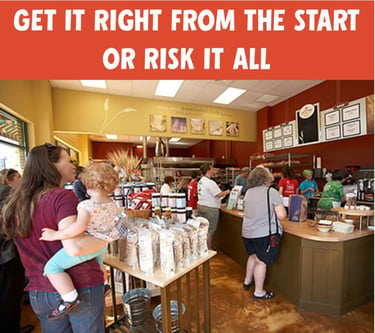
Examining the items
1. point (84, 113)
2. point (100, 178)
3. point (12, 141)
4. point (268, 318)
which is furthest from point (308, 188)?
point (12, 141)

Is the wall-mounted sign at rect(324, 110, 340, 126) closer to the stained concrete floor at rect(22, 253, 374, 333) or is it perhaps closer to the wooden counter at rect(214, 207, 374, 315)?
the wooden counter at rect(214, 207, 374, 315)

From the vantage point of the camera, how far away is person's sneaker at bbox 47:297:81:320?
101 cm

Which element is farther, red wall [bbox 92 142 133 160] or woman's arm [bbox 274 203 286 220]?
red wall [bbox 92 142 133 160]

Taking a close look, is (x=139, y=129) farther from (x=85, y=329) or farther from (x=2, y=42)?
(x=85, y=329)

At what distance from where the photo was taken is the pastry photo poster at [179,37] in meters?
1.97

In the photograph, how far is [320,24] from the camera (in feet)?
6.49

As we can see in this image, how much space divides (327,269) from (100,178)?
7.72 feet

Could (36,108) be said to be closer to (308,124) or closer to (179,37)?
(179,37)

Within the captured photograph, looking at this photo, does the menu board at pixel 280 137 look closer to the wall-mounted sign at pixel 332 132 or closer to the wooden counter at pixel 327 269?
the wall-mounted sign at pixel 332 132

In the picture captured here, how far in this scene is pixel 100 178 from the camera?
1.19 m

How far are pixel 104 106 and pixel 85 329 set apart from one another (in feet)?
14.7

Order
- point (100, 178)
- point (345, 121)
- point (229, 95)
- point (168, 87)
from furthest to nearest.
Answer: point (229, 95) < point (168, 87) < point (345, 121) < point (100, 178)

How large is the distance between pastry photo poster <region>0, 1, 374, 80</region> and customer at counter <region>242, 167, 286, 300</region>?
4.10 ft

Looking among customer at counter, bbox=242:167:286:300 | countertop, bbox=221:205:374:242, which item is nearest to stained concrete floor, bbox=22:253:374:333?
customer at counter, bbox=242:167:286:300
